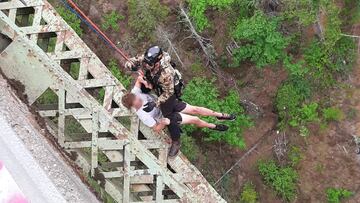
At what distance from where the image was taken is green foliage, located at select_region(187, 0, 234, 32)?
26.6ft

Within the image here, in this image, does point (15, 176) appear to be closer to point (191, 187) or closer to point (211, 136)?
point (191, 187)

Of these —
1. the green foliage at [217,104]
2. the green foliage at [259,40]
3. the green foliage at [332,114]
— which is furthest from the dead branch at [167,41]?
the green foliage at [332,114]

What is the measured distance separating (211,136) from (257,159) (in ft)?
3.55

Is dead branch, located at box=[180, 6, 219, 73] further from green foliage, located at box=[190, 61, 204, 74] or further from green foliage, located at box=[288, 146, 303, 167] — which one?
green foliage, located at box=[288, 146, 303, 167]

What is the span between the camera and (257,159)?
8.54 meters

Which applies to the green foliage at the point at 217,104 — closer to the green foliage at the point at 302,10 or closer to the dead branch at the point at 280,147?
the dead branch at the point at 280,147

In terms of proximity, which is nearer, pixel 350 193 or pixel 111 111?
pixel 111 111

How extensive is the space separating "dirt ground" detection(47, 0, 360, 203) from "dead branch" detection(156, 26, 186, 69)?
188 millimetres

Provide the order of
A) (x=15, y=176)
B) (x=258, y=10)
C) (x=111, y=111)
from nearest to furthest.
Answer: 1. (x=15, y=176)
2. (x=111, y=111)
3. (x=258, y=10)

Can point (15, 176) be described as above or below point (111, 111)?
below

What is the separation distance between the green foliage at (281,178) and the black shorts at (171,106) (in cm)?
268

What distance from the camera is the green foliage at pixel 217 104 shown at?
8.09 meters

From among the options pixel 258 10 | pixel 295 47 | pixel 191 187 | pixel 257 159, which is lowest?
pixel 257 159

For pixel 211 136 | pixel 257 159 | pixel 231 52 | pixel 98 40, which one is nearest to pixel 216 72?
pixel 231 52
